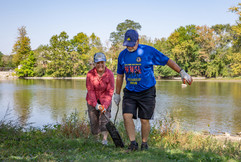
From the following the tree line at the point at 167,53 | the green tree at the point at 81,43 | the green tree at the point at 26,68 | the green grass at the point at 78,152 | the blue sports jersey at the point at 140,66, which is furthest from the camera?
the green tree at the point at 81,43

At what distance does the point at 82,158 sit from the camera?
354 centimetres

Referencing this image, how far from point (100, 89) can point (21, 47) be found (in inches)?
2759

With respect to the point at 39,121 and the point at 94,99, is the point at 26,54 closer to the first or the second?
the point at 39,121

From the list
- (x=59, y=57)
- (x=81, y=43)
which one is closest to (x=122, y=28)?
(x=81, y=43)

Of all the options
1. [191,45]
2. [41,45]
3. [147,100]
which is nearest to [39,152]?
[147,100]

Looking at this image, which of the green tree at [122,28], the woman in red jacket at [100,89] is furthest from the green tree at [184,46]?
the woman in red jacket at [100,89]

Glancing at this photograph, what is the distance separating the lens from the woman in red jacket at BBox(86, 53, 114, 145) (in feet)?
16.2

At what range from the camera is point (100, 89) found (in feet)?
16.5

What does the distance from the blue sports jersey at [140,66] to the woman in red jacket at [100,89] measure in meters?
0.84

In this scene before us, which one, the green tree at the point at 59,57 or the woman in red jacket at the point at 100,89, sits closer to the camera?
the woman in red jacket at the point at 100,89

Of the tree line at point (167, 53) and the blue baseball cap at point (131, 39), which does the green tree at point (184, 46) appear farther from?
the blue baseball cap at point (131, 39)

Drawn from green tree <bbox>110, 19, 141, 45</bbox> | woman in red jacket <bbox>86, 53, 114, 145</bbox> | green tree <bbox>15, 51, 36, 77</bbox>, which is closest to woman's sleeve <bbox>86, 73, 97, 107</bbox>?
woman in red jacket <bbox>86, 53, 114, 145</bbox>

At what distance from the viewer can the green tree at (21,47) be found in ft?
224

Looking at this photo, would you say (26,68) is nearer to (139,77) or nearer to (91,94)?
(91,94)
